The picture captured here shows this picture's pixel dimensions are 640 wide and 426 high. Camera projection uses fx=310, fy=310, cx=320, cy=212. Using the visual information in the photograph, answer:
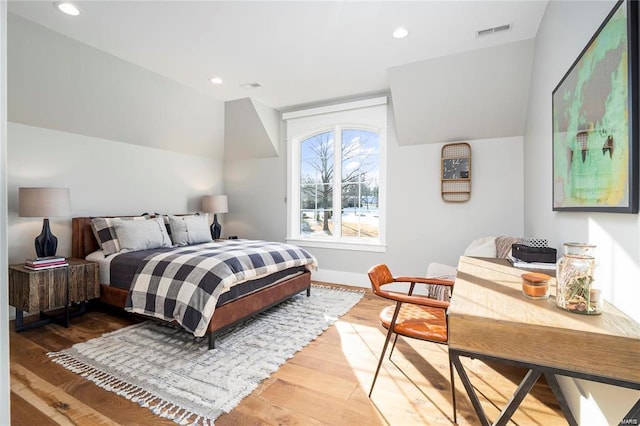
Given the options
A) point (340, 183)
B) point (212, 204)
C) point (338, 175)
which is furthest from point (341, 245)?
point (212, 204)

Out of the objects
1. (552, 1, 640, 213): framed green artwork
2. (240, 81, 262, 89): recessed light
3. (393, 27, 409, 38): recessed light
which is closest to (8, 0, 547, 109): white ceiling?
(393, 27, 409, 38): recessed light

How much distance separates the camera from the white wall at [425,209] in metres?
3.63

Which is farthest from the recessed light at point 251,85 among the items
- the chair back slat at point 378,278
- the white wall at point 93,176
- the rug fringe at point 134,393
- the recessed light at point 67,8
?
the rug fringe at point 134,393

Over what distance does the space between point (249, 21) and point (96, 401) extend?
2881 millimetres

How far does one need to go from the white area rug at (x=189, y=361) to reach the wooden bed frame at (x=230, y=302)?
0.52ft

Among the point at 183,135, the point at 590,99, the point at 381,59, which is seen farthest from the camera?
the point at 183,135

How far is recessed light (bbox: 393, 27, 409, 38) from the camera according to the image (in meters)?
2.69

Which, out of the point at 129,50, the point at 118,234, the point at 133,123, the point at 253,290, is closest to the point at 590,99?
the point at 253,290

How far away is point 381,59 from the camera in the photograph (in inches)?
128

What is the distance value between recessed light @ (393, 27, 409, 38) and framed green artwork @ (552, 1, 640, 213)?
135cm

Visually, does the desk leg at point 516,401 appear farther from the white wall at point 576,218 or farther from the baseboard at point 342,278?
the baseboard at point 342,278

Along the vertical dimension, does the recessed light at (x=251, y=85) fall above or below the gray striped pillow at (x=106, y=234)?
above

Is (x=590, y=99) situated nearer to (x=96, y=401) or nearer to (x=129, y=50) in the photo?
(x=96, y=401)

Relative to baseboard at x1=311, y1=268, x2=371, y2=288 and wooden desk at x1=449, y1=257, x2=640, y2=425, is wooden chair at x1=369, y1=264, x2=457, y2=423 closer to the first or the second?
wooden desk at x1=449, y1=257, x2=640, y2=425
